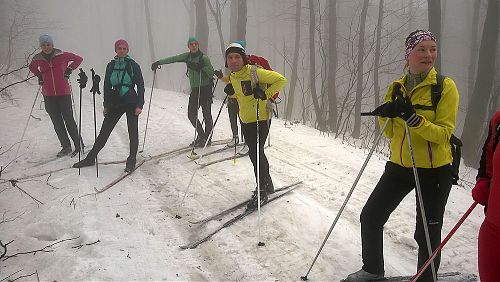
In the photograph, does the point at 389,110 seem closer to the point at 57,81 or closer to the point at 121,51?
the point at 121,51

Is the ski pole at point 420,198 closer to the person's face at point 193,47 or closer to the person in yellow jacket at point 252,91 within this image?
the person in yellow jacket at point 252,91

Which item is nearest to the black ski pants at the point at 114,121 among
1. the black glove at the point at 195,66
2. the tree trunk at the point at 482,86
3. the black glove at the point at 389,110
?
the black glove at the point at 195,66

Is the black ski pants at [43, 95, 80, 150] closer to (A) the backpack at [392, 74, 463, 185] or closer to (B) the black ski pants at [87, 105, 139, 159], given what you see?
(B) the black ski pants at [87, 105, 139, 159]

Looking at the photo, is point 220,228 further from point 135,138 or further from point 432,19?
point 432,19

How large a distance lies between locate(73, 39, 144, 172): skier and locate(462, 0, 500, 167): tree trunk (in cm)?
1180

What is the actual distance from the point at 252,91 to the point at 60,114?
539cm

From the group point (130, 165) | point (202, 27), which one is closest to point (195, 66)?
point (130, 165)

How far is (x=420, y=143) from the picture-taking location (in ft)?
9.93

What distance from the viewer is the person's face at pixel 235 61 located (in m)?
4.99

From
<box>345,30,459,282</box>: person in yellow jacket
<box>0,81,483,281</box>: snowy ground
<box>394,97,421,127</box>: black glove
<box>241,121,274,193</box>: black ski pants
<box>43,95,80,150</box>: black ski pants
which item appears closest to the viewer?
<box>394,97,421,127</box>: black glove

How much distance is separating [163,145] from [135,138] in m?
1.65

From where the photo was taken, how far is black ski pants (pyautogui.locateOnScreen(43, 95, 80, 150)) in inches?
307

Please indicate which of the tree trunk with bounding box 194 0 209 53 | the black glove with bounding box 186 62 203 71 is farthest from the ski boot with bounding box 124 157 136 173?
the tree trunk with bounding box 194 0 209 53

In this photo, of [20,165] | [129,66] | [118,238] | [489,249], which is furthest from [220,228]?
[20,165]
